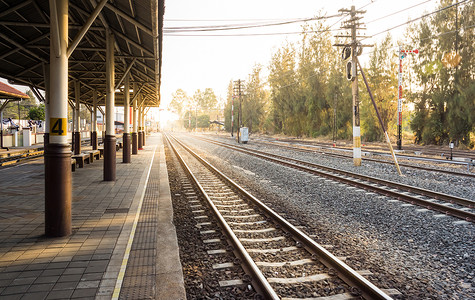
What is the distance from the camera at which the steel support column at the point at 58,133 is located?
16.3ft

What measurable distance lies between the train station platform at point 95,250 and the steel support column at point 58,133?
1.82ft

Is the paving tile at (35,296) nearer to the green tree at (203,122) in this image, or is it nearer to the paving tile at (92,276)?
the paving tile at (92,276)

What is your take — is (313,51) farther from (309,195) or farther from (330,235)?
(330,235)

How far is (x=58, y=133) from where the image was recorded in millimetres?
5078

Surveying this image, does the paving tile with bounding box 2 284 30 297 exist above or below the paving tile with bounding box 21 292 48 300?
above

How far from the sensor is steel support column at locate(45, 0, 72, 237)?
4.97m

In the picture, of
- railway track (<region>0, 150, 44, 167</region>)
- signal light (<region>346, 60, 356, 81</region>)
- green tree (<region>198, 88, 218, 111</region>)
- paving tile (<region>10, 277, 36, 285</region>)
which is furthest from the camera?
green tree (<region>198, 88, 218, 111</region>)

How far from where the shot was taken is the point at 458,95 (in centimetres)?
2512

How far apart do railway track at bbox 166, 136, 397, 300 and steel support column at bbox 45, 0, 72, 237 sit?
2.45 meters

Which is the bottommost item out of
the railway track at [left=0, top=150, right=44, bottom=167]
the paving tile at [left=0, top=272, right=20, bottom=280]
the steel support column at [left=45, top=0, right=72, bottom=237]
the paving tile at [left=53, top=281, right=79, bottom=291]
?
the paving tile at [left=53, top=281, right=79, bottom=291]

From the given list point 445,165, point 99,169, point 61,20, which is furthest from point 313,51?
point 61,20

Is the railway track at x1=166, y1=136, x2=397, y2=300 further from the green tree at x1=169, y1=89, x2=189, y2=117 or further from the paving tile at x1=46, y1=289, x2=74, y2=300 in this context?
the green tree at x1=169, y1=89, x2=189, y2=117

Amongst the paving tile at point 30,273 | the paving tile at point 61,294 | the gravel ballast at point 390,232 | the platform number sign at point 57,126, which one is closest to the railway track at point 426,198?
the gravel ballast at point 390,232

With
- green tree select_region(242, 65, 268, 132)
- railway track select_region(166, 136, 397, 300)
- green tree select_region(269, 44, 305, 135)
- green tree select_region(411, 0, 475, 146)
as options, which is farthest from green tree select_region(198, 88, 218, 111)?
railway track select_region(166, 136, 397, 300)
